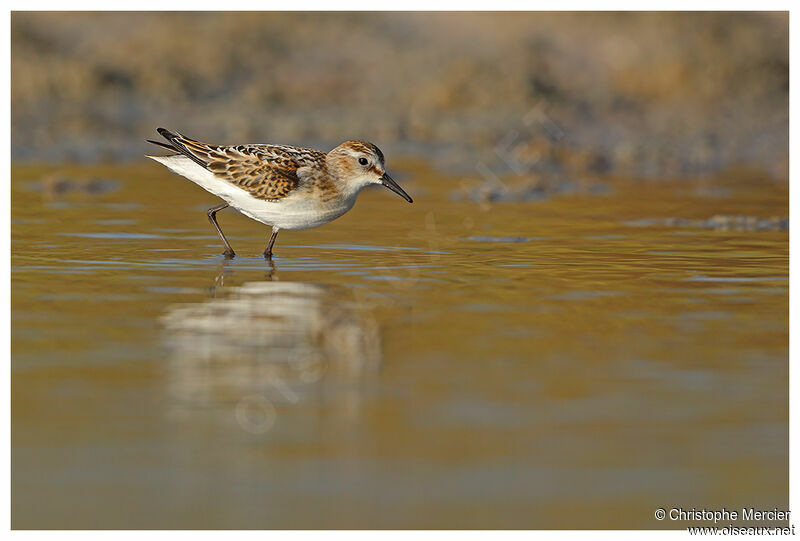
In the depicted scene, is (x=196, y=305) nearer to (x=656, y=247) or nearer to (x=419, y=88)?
(x=656, y=247)

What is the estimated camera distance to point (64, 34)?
1087 inches

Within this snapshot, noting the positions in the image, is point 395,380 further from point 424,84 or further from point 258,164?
point 424,84

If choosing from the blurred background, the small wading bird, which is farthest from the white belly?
the blurred background

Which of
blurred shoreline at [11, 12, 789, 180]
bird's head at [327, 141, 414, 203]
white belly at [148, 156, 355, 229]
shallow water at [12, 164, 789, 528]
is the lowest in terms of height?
shallow water at [12, 164, 789, 528]

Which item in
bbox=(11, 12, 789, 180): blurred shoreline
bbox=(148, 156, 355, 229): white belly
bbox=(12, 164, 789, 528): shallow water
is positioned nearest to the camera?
bbox=(12, 164, 789, 528): shallow water

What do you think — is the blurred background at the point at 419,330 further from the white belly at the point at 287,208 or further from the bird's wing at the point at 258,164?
the bird's wing at the point at 258,164

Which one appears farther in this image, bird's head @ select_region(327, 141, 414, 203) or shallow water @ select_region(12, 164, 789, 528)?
bird's head @ select_region(327, 141, 414, 203)

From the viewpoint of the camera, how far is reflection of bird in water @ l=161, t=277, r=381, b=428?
271 inches

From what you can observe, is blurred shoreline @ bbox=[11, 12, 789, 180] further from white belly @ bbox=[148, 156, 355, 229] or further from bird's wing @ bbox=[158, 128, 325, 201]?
white belly @ bbox=[148, 156, 355, 229]

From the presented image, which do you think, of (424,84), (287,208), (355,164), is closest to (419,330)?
(287,208)

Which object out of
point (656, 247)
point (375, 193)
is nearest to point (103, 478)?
point (656, 247)

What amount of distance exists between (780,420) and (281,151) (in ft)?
21.6

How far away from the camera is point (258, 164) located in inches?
472

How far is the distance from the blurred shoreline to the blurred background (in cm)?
16
